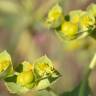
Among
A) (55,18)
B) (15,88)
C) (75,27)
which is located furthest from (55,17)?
(15,88)

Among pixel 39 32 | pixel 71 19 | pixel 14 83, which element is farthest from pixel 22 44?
pixel 14 83

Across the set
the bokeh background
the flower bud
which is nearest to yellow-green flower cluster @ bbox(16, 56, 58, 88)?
the flower bud

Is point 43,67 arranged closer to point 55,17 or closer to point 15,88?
point 15,88

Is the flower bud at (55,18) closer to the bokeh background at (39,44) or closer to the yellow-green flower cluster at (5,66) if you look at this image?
the yellow-green flower cluster at (5,66)

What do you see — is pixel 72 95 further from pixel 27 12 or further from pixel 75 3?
pixel 75 3

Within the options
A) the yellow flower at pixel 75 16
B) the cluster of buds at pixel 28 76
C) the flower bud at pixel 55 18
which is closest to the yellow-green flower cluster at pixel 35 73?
the cluster of buds at pixel 28 76
